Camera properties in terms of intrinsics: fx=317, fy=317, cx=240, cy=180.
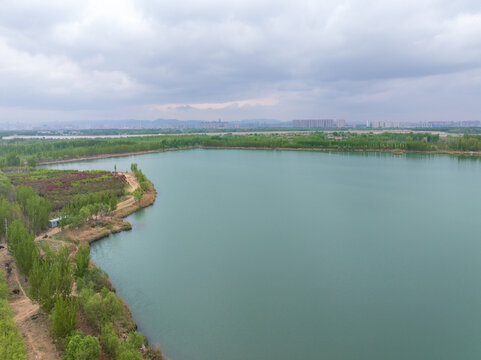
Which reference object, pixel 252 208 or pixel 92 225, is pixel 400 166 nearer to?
pixel 252 208

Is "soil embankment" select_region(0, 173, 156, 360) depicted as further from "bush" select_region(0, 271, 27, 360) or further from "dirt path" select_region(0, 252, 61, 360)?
"bush" select_region(0, 271, 27, 360)

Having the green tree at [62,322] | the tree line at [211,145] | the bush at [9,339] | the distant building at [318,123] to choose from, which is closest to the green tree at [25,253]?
the bush at [9,339]

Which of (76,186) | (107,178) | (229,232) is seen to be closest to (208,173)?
(107,178)

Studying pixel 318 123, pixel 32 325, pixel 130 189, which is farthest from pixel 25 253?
pixel 318 123

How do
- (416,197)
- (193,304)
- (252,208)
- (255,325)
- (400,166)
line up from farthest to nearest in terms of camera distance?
(400,166) → (416,197) → (252,208) → (193,304) → (255,325)

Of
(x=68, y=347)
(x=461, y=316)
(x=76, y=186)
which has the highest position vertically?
(x=76, y=186)

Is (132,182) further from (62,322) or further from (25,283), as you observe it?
(62,322)

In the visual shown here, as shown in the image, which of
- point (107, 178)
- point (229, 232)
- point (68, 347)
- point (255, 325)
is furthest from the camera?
point (107, 178)

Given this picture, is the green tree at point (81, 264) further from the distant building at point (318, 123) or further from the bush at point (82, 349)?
the distant building at point (318, 123)
